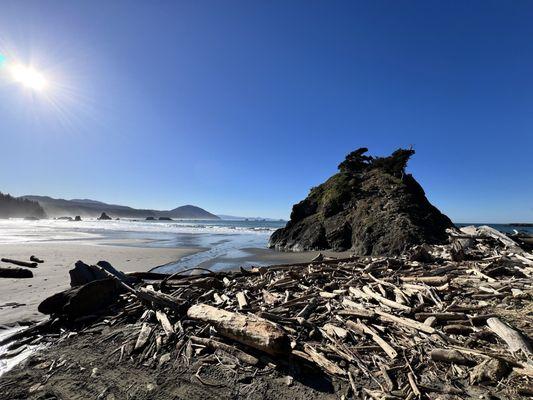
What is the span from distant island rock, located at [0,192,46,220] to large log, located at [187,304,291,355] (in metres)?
155

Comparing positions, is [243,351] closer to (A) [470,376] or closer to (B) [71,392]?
(B) [71,392]

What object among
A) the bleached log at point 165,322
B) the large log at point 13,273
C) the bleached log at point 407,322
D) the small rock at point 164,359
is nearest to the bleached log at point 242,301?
the bleached log at point 165,322

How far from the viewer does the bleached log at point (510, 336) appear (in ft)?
13.3

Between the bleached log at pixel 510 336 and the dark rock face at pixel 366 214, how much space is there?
11.8m

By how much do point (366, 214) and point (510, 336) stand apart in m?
16.3

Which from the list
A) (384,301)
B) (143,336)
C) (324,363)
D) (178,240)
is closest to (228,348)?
(324,363)

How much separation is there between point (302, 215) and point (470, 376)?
22.2 meters

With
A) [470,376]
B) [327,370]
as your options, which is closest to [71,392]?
[327,370]

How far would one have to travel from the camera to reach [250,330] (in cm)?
466


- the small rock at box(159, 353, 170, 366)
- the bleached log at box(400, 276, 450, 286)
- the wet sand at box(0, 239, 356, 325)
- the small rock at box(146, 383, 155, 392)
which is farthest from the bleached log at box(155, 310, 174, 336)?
the bleached log at box(400, 276, 450, 286)

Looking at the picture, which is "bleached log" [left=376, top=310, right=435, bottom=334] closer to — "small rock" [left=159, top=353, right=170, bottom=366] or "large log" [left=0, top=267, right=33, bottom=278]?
"small rock" [left=159, top=353, right=170, bottom=366]

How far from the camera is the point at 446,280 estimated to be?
6938 mm

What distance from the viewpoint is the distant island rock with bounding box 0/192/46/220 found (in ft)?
409

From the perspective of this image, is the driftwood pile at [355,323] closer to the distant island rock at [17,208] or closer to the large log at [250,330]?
the large log at [250,330]
